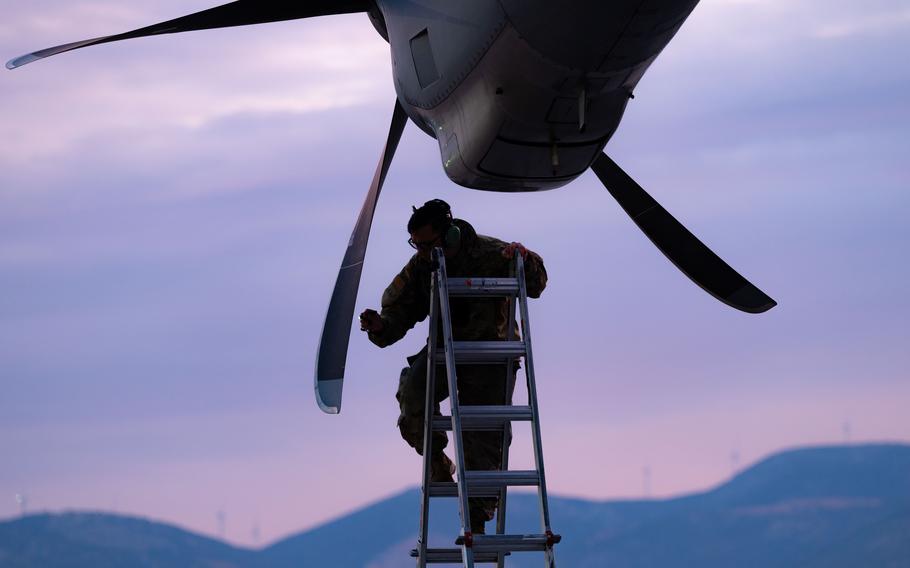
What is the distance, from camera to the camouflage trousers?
12031 millimetres

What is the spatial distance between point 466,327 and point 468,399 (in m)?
0.76

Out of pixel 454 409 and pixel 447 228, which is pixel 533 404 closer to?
pixel 454 409

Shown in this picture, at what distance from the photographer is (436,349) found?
11.4 metres

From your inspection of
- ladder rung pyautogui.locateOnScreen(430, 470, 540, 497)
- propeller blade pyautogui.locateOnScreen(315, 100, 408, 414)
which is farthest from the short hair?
ladder rung pyautogui.locateOnScreen(430, 470, 540, 497)

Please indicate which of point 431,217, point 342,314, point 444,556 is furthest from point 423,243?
point 444,556

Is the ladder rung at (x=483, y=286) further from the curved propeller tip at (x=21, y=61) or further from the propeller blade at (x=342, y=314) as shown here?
the curved propeller tip at (x=21, y=61)

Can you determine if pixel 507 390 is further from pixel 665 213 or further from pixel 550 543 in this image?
pixel 665 213

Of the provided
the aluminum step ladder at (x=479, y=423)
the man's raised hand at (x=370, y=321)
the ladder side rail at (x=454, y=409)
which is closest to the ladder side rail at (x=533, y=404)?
the aluminum step ladder at (x=479, y=423)

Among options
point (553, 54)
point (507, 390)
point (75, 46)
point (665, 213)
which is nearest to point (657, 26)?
point (553, 54)

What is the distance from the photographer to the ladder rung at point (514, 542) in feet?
33.5

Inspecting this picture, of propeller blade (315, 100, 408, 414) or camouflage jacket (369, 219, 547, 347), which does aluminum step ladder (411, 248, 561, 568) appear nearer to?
camouflage jacket (369, 219, 547, 347)

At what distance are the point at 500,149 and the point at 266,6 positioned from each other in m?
4.57

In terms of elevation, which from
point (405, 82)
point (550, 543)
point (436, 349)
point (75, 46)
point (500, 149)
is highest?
point (75, 46)

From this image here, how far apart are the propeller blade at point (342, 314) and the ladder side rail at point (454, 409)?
4.70 feet
